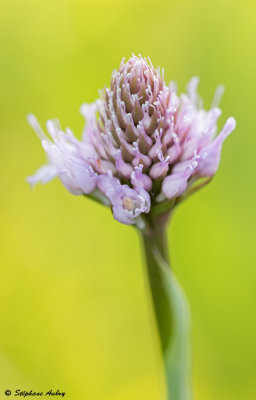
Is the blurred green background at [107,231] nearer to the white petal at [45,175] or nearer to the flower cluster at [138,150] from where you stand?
the white petal at [45,175]

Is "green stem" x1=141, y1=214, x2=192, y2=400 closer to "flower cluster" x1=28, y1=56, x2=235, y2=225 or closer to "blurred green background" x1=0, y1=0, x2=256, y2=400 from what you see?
"flower cluster" x1=28, y1=56, x2=235, y2=225

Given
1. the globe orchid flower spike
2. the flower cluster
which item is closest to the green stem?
the globe orchid flower spike

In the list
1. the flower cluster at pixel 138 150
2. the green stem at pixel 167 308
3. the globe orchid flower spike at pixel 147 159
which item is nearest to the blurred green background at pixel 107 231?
the green stem at pixel 167 308

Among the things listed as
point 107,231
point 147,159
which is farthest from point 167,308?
point 107,231

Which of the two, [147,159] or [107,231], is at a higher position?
[147,159]

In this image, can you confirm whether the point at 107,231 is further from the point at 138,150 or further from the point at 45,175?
the point at 138,150

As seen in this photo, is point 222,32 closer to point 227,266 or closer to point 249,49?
point 249,49

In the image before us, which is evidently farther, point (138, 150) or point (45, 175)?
point (45, 175)
